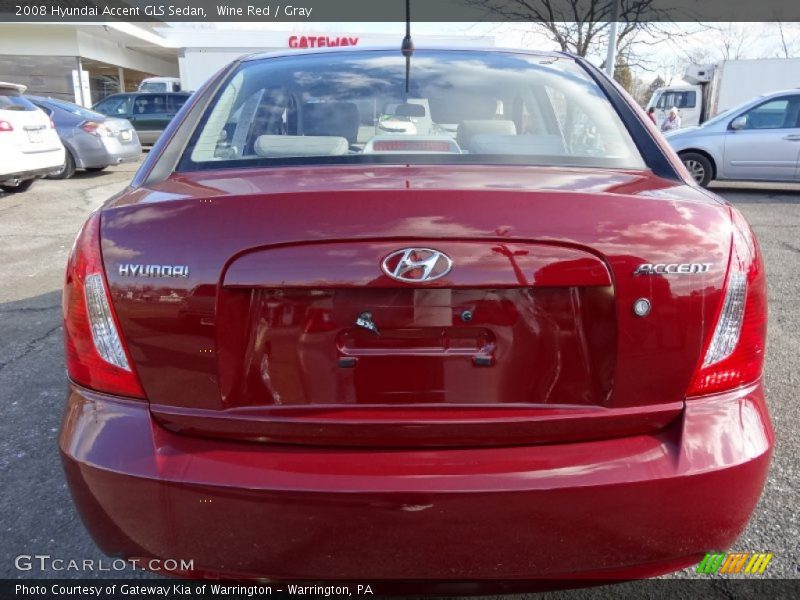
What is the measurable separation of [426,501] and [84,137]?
477 inches

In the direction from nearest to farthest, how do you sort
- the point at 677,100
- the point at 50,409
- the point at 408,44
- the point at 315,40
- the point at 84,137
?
the point at 408,44 → the point at 50,409 → the point at 84,137 → the point at 677,100 → the point at 315,40

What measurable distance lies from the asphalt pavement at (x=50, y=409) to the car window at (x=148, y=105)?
37.3ft

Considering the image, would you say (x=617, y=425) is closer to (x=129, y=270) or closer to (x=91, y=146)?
(x=129, y=270)

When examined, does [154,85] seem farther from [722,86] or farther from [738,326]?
[738,326]

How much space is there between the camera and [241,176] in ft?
5.45

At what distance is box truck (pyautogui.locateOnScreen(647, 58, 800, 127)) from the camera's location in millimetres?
21422

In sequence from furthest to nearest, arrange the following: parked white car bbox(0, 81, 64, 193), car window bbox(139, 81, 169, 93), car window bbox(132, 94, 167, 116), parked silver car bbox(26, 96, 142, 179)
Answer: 1. car window bbox(139, 81, 169, 93)
2. car window bbox(132, 94, 167, 116)
3. parked silver car bbox(26, 96, 142, 179)
4. parked white car bbox(0, 81, 64, 193)

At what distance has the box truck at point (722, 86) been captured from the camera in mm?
21422

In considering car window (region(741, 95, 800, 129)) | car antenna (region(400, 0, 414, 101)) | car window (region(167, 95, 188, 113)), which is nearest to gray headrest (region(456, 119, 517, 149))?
car antenna (region(400, 0, 414, 101))

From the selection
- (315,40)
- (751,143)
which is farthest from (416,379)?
(315,40)

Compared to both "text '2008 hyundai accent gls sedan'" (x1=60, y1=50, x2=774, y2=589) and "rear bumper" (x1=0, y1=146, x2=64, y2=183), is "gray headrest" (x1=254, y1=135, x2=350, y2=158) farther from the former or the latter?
"rear bumper" (x1=0, y1=146, x2=64, y2=183)

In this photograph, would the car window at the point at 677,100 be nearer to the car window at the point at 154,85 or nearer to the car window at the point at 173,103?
the car window at the point at 173,103

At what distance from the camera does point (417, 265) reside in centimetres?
136

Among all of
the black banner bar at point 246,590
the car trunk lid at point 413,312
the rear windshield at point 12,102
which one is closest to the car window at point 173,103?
the rear windshield at point 12,102
